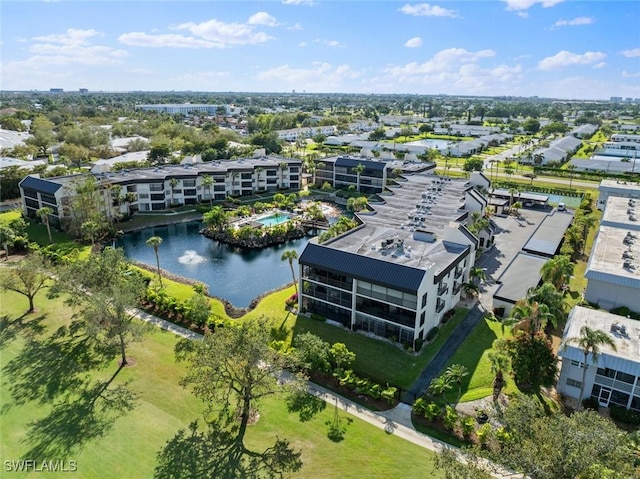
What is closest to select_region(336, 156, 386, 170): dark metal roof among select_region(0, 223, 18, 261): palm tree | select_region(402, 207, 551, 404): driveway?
select_region(402, 207, 551, 404): driveway

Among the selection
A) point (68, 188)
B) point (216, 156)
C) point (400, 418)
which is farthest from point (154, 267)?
point (216, 156)

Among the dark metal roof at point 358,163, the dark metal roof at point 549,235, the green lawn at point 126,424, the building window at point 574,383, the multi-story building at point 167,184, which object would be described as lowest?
the green lawn at point 126,424

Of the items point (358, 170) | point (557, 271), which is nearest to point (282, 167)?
point (358, 170)

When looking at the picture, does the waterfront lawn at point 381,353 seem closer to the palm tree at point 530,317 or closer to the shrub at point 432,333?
the shrub at point 432,333

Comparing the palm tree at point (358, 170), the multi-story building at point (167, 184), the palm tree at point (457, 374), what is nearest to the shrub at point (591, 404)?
the palm tree at point (457, 374)

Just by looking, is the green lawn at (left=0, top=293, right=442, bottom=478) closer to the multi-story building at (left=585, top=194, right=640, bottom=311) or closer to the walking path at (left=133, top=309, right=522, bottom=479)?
the walking path at (left=133, top=309, right=522, bottom=479)

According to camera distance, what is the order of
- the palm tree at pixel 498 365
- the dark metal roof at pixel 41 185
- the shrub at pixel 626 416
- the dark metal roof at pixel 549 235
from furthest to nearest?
1. the dark metal roof at pixel 41 185
2. the dark metal roof at pixel 549 235
3. the palm tree at pixel 498 365
4. the shrub at pixel 626 416

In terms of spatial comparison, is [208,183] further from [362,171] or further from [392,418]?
[392,418]
